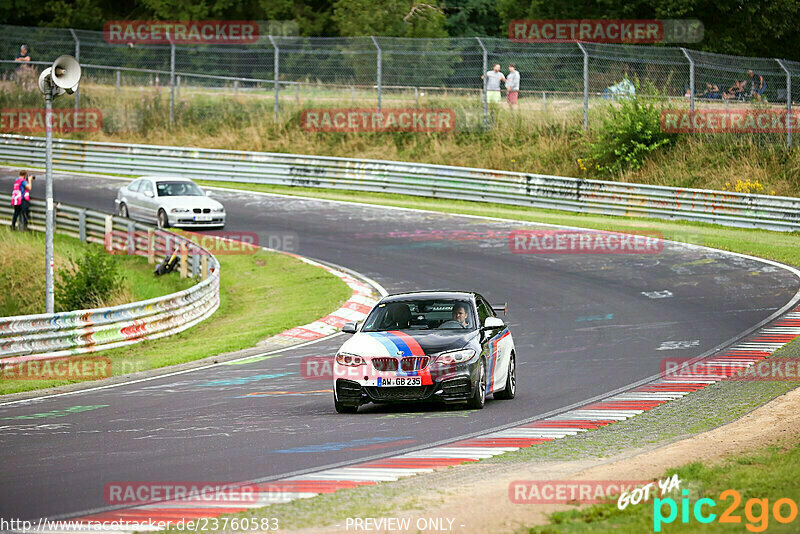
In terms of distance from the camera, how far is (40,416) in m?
12.2

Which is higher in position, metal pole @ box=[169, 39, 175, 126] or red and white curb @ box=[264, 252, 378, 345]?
metal pole @ box=[169, 39, 175, 126]

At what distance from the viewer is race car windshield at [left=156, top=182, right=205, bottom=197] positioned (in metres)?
30.8

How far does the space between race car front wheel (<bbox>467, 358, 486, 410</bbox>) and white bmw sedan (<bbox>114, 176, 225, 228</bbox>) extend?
63.2ft

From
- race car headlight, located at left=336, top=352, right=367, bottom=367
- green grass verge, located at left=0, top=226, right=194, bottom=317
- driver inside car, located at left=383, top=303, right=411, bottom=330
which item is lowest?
green grass verge, located at left=0, top=226, right=194, bottom=317

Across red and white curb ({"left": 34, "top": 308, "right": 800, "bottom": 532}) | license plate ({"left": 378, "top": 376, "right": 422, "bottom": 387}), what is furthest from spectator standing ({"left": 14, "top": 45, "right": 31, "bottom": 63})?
license plate ({"left": 378, "top": 376, "right": 422, "bottom": 387})

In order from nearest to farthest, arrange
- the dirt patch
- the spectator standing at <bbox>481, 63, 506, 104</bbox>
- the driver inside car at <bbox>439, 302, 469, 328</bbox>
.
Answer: the dirt patch → the driver inside car at <bbox>439, 302, 469, 328</bbox> → the spectator standing at <bbox>481, 63, 506, 104</bbox>

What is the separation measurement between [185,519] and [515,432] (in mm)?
4186

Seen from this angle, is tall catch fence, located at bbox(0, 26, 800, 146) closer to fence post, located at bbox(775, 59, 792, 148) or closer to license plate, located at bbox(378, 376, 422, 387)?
fence post, located at bbox(775, 59, 792, 148)

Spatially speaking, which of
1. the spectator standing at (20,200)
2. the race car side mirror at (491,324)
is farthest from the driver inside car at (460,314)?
the spectator standing at (20,200)

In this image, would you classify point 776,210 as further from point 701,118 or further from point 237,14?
point 237,14

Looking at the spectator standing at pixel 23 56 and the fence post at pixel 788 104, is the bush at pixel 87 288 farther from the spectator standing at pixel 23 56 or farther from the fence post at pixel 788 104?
the spectator standing at pixel 23 56

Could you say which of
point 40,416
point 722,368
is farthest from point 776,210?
point 40,416

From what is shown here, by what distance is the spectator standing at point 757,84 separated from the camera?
3114 cm

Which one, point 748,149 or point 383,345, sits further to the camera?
point 748,149
